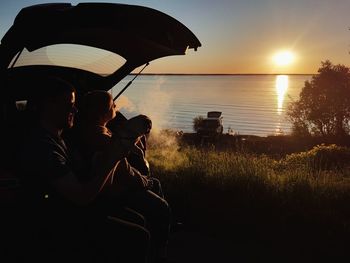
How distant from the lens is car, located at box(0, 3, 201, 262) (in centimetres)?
297

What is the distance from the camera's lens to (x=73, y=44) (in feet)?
13.9

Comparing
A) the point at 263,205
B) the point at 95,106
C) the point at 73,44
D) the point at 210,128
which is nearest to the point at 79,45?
the point at 73,44

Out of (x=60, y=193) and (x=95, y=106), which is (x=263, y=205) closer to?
(x=95, y=106)

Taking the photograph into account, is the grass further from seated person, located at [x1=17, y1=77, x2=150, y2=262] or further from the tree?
the tree

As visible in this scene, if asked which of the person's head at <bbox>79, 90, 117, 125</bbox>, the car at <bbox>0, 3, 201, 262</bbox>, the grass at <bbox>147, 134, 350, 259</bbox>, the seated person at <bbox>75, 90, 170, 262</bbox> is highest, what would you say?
the car at <bbox>0, 3, 201, 262</bbox>

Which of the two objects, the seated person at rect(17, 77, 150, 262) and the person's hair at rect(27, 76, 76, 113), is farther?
the person's hair at rect(27, 76, 76, 113)

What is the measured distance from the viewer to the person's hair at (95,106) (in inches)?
137

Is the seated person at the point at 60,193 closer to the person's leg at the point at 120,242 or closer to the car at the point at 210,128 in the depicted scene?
the person's leg at the point at 120,242

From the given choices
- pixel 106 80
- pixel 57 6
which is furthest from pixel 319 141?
pixel 57 6

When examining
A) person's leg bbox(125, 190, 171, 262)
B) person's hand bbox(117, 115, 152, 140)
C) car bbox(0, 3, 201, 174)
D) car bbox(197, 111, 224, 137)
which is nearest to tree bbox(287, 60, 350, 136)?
car bbox(197, 111, 224, 137)

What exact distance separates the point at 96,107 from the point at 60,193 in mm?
1023

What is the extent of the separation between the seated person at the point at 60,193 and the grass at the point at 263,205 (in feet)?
9.10

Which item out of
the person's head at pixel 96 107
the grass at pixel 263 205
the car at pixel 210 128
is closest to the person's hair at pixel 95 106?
the person's head at pixel 96 107

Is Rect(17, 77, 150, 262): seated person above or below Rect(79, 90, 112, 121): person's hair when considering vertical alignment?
below
